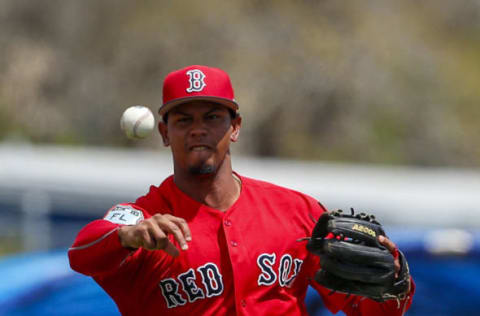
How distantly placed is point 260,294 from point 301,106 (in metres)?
10.8

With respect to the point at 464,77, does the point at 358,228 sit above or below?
below

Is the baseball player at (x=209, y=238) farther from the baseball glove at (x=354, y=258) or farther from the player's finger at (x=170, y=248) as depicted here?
the player's finger at (x=170, y=248)

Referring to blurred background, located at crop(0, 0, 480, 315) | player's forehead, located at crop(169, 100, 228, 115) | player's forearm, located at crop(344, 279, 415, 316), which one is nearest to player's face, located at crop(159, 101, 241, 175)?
player's forehead, located at crop(169, 100, 228, 115)

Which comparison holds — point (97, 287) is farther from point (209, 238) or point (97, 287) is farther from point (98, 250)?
point (98, 250)

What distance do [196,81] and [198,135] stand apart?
0.21 metres

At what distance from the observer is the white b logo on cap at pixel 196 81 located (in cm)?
274

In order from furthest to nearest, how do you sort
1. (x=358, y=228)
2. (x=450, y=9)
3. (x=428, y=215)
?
(x=450, y=9), (x=428, y=215), (x=358, y=228)

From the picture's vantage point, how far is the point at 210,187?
2893 millimetres

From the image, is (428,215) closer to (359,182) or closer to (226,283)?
(359,182)

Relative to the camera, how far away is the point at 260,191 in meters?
3.04

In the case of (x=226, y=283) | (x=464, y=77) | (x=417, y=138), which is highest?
(x=464, y=77)

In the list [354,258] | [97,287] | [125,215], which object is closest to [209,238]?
[125,215]

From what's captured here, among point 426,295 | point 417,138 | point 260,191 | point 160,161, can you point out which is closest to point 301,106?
point 417,138

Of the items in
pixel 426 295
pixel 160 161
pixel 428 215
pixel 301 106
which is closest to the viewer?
pixel 426 295
